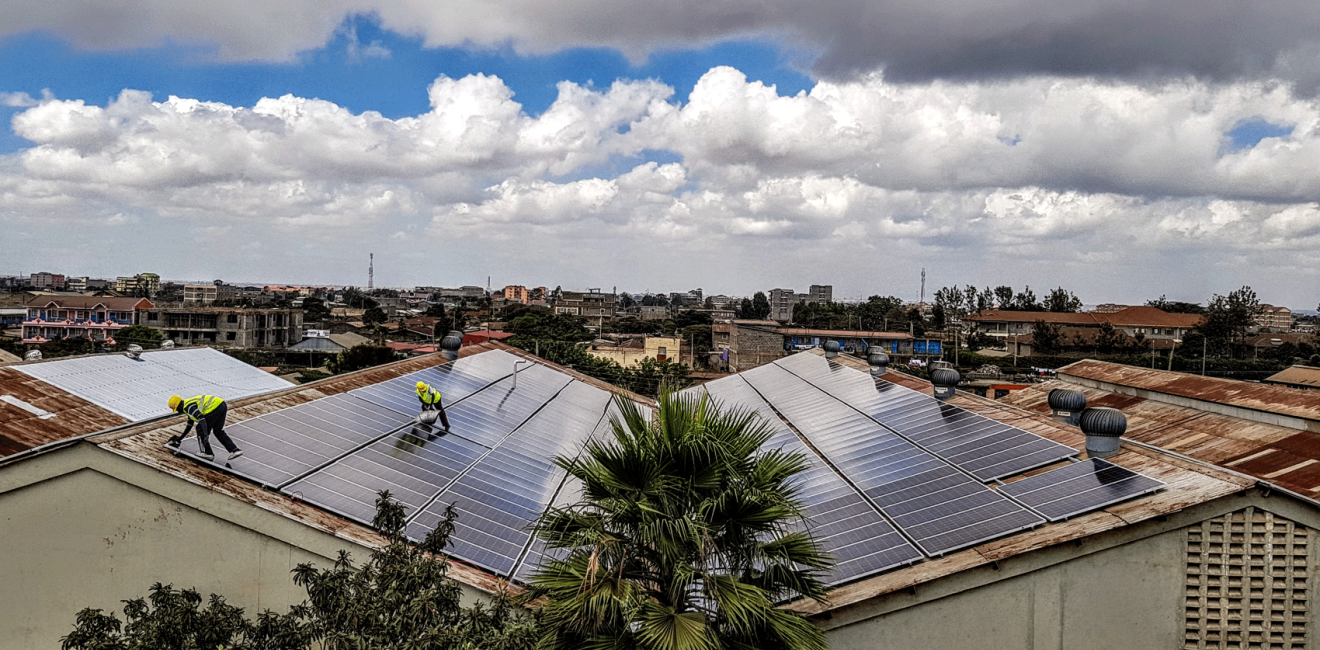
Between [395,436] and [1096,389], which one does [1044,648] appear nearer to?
[395,436]

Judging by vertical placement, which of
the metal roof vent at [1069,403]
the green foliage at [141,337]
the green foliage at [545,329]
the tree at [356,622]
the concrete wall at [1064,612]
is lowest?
the green foliage at [141,337]

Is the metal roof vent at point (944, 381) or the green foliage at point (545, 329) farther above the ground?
the metal roof vent at point (944, 381)

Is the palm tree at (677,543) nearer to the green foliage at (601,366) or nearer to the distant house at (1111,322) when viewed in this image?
the green foliage at (601,366)

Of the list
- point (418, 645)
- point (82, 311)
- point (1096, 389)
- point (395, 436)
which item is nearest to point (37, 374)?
point (395, 436)

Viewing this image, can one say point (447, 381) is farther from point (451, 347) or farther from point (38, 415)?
point (38, 415)

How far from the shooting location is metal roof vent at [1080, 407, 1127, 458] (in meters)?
17.2

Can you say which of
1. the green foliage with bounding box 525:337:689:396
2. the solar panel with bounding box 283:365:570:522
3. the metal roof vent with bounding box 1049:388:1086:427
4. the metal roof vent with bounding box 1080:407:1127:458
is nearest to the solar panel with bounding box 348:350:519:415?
the solar panel with bounding box 283:365:570:522

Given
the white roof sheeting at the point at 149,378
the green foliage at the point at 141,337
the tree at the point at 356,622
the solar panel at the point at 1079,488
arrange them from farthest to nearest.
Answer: the green foliage at the point at 141,337, the white roof sheeting at the point at 149,378, the solar panel at the point at 1079,488, the tree at the point at 356,622

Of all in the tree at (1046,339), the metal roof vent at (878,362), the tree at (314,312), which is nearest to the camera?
the metal roof vent at (878,362)

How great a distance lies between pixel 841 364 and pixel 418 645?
3508 centimetres

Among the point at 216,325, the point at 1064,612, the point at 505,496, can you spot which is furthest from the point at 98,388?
the point at 216,325

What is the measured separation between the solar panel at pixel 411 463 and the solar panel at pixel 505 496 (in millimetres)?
392

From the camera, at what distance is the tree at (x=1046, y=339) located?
115625 mm

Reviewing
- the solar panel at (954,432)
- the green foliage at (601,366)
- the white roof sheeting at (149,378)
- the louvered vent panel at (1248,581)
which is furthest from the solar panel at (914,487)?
the green foliage at (601,366)
